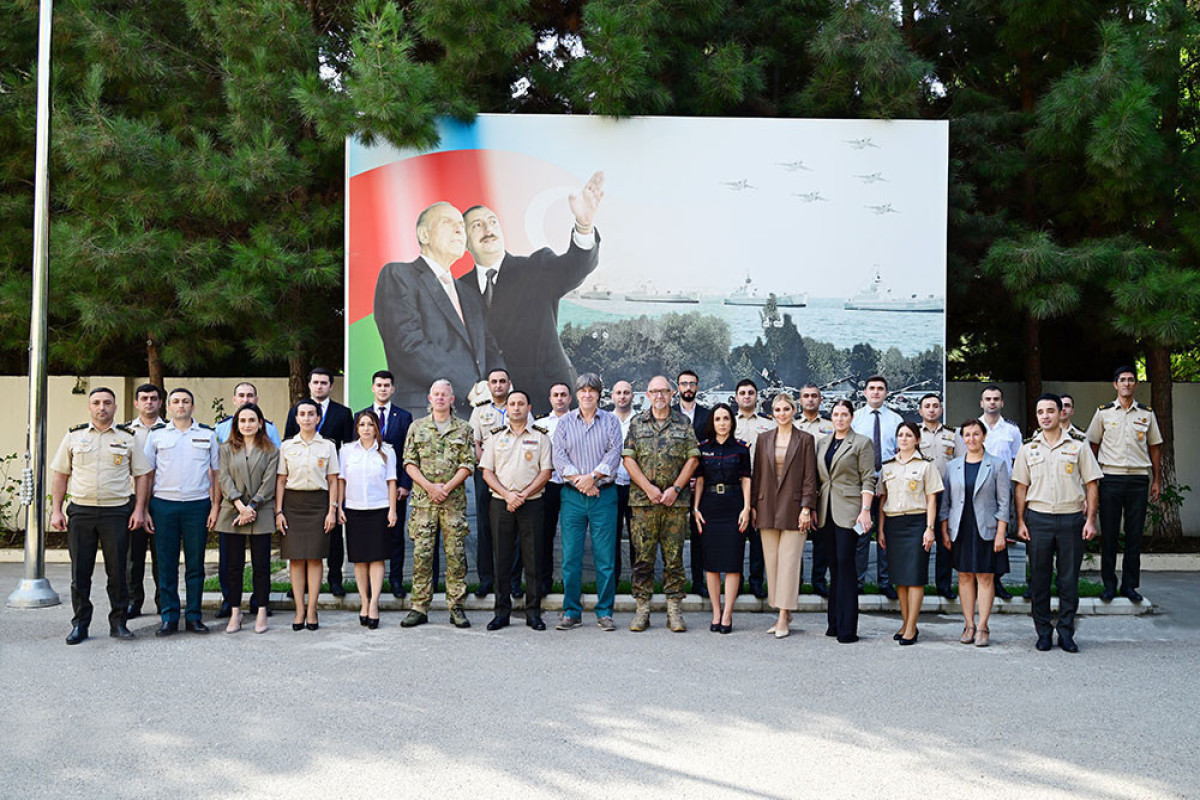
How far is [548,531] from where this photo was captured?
7.55 metres

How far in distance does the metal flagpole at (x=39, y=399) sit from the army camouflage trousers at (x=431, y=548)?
116 inches

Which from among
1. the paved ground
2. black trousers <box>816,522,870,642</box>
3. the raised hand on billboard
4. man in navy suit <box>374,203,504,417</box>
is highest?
the raised hand on billboard

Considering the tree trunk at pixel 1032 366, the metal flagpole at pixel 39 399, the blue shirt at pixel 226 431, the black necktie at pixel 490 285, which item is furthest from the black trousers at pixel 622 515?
the tree trunk at pixel 1032 366

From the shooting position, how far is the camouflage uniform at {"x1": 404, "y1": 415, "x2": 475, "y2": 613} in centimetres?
707

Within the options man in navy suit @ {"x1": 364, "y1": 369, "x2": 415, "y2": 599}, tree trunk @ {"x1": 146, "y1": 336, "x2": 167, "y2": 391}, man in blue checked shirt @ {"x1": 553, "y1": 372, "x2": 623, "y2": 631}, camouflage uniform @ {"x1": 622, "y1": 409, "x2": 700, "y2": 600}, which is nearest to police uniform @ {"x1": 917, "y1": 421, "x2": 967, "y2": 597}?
camouflage uniform @ {"x1": 622, "y1": 409, "x2": 700, "y2": 600}

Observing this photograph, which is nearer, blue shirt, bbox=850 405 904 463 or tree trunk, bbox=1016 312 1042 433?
blue shirt, bbox=850 405 904 463

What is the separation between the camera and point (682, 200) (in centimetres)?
1005

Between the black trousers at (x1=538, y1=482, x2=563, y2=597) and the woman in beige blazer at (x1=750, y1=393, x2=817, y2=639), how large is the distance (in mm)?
1519

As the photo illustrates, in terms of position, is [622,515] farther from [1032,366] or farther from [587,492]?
[1032,366]

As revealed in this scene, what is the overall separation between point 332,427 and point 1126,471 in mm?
6410

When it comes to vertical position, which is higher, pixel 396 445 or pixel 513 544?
pixel 396 445

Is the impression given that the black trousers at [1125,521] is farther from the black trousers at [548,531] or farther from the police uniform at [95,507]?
the police uniform at [95,507]

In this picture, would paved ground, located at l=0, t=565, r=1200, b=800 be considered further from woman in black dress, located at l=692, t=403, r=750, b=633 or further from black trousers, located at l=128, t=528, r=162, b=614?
woman in black dress, located at l=692, t=403, r=750, b=633

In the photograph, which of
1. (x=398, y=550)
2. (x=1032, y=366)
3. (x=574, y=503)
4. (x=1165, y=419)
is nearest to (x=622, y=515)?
(x=574, y=503)
